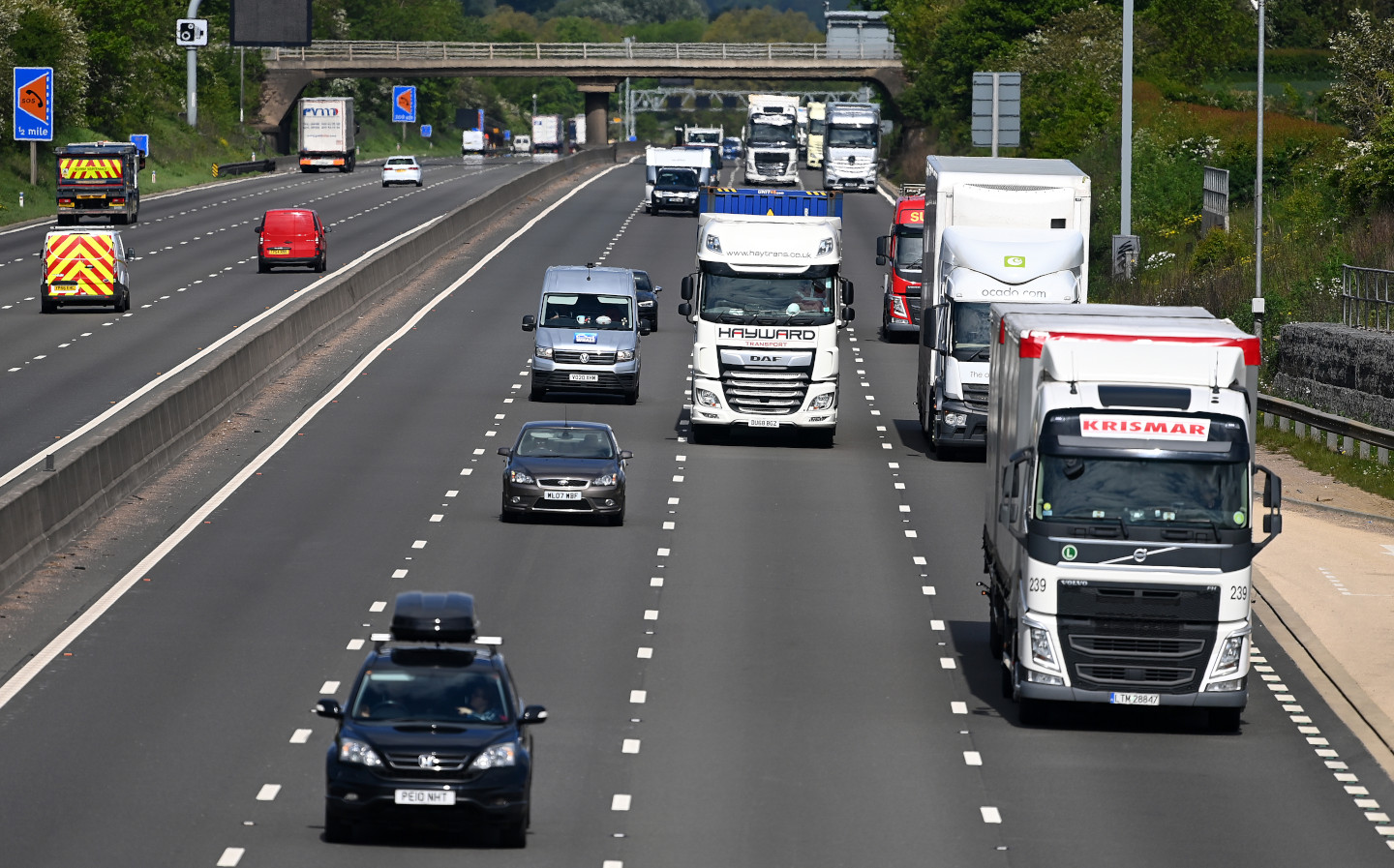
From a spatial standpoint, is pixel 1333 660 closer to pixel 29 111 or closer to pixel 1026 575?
pixel 1026 575

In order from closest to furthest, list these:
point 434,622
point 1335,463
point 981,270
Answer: point 434,622 < point 981,270 < point 1335,463

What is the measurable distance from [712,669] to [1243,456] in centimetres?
620

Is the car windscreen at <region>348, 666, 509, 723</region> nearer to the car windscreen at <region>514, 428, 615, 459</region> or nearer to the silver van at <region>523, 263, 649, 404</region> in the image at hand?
the car windscreen at <region>514, 428, 615, 459</region>

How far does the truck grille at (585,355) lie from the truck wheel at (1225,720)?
22.4 meters

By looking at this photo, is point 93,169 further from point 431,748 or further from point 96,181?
point 431,748

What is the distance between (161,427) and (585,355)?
10.1 metres

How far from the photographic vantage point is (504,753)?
1564cm

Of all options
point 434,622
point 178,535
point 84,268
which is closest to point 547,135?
point 84,268

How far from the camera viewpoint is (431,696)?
16.0 m

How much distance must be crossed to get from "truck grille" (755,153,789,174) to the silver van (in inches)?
2444

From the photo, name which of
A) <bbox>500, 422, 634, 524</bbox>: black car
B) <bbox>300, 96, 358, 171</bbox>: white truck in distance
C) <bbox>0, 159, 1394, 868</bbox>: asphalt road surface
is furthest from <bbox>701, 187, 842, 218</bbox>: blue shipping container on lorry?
<bbox>300, 96, 358, 171</bbox>: white truck in distance

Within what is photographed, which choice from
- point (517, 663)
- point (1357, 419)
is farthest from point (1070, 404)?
point (1357, 419)

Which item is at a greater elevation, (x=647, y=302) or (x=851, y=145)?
(x=851, y=145)

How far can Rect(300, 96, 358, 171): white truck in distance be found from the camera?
12388 cm
